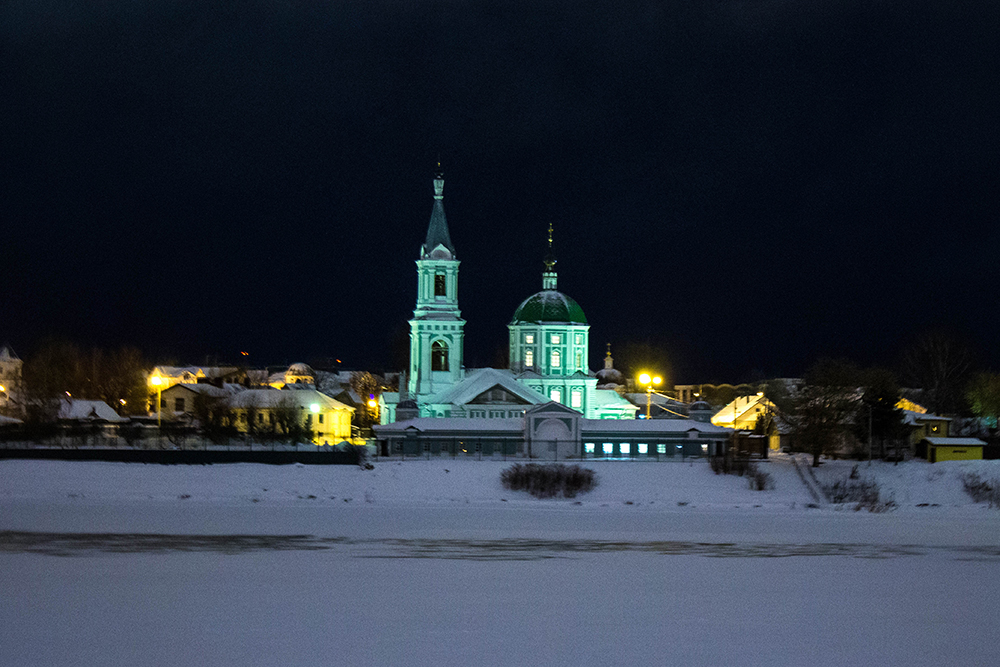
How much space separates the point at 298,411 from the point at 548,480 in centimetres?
2393

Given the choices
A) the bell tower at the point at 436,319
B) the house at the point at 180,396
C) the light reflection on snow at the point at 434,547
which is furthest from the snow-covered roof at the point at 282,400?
the light reflection on snow at the point at 434,547

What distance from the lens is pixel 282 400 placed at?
226 feet

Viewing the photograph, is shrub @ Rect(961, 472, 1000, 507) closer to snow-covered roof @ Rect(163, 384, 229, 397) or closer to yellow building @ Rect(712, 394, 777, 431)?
yellow building @ Rect(712, 394, 777, 431)

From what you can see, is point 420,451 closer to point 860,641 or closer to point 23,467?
point 23,467

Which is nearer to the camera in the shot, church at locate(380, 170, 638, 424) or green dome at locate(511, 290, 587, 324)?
church at locate(380, 170, 638, 424)

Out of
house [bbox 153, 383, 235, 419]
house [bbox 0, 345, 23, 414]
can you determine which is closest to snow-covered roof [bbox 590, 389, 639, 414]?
house [bbox 153, 383, 235, 419]

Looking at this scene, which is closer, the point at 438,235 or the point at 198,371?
the point at 438,235

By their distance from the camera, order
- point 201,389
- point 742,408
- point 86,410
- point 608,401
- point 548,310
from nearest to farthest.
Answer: point 86,410
point 608,401
point 548,310
point 742,408
point 201,389

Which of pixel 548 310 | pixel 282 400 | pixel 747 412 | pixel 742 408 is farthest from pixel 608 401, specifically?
pixel 282 400

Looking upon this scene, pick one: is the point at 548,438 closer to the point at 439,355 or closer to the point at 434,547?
the point at 439,355

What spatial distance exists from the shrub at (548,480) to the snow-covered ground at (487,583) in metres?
4.37

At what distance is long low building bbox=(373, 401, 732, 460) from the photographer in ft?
185

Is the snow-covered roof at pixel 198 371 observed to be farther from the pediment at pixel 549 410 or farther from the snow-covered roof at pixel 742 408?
the pediment at pixel 549 410

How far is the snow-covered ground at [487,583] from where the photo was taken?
54.5 ft
